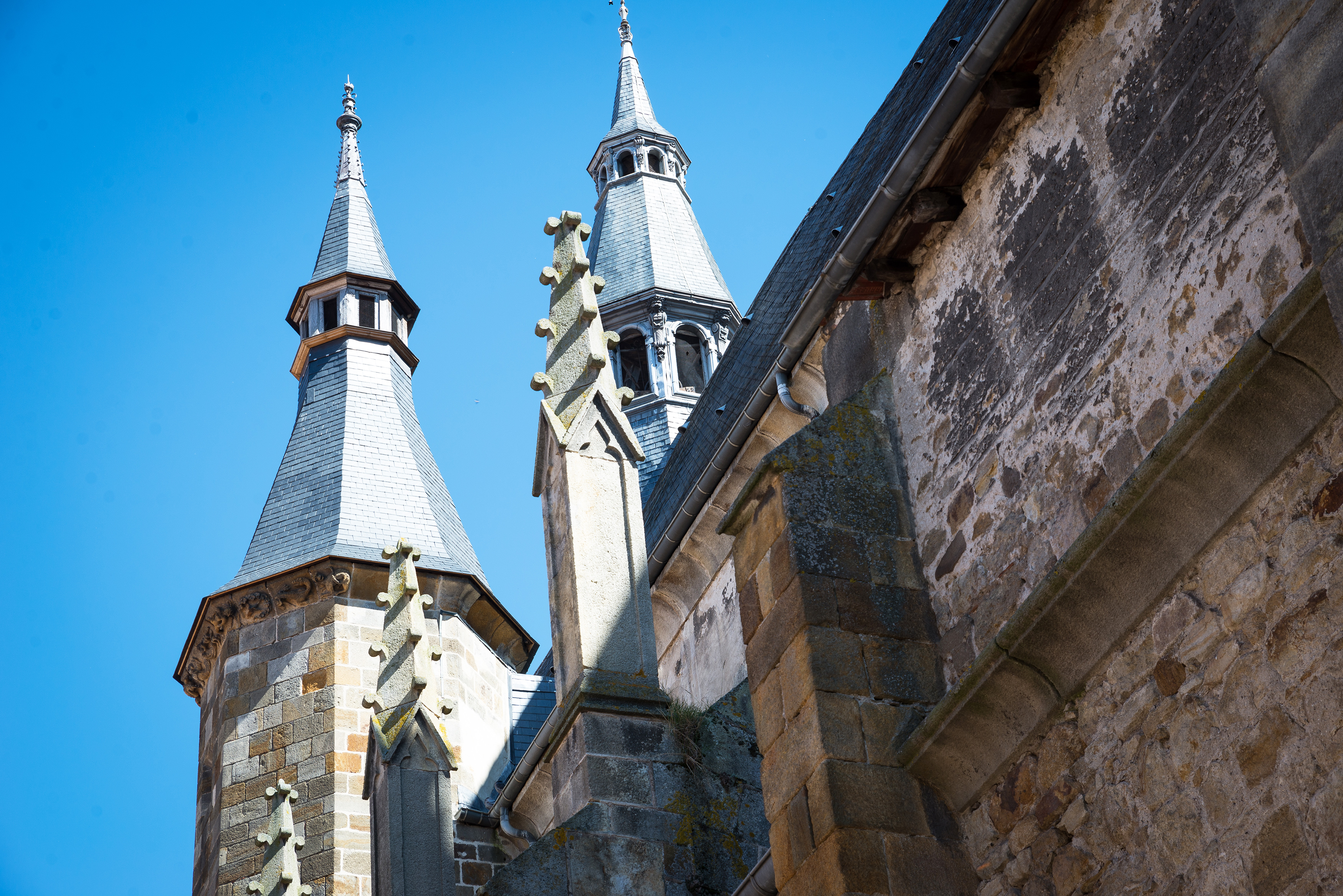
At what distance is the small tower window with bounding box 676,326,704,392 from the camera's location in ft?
65.0

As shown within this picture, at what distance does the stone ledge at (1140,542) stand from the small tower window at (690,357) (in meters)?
14.5

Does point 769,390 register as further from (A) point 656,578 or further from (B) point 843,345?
(A) point 656,578

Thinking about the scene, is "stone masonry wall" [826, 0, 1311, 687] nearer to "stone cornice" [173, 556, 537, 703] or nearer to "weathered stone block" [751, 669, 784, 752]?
"weathered stone block" [751, 669, 784, 752]

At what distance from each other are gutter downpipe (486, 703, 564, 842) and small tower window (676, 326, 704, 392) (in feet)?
31.5

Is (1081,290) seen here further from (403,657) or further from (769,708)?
(403,657)

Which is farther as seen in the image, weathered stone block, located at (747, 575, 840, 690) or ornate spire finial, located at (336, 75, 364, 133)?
ornate spire finial, located at (336, 75, 364, 133)

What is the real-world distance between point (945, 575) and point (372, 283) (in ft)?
42.4

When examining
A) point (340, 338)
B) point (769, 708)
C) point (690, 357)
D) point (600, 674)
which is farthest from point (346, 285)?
point (769, 708)

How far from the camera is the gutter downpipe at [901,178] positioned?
211 inches

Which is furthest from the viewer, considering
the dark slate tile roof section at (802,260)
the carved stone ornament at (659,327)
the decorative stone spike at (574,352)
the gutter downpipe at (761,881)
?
the carved stone ornament at (659,327)

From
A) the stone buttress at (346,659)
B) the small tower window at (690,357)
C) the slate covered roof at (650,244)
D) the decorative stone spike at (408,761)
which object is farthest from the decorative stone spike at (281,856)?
the slate covered roof at (650,244)

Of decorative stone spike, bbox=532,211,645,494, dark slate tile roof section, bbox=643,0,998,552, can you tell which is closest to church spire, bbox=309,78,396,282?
dark slate tile roof section, bbox=643,0,998,552

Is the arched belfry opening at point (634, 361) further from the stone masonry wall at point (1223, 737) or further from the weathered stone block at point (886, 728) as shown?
the stone masonry wall at point (1223, 737)

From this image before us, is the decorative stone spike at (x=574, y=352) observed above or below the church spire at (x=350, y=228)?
below
